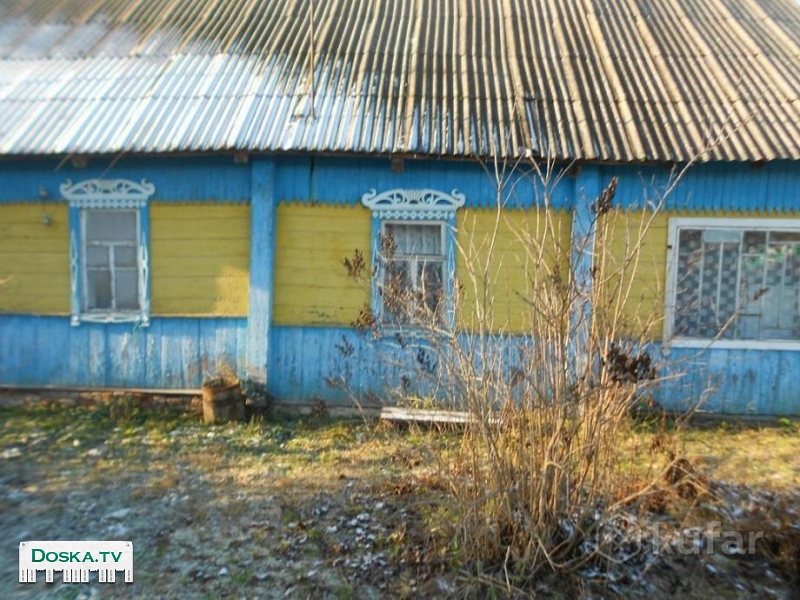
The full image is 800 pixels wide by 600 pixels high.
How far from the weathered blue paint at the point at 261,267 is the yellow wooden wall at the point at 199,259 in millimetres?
193

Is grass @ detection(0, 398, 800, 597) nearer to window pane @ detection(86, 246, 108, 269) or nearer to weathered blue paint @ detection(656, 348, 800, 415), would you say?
weathered blue paint @ detection(656, 348, 800, 415)

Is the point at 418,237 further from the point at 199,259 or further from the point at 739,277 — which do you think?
the point at 739,277

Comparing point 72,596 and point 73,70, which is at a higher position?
point 73,70

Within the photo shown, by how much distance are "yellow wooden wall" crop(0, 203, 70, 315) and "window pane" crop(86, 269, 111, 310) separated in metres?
0.22

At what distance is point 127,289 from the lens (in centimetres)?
612

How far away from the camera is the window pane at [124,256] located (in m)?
6.08

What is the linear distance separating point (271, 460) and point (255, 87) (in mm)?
4102

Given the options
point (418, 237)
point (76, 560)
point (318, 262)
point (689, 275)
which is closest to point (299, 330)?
point (318, 262)

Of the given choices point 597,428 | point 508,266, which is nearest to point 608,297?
point 597,428

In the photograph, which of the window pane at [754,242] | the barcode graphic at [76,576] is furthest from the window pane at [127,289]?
the window pane at [754,242]

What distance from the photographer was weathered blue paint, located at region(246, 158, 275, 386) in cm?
565

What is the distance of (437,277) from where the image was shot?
577 cm

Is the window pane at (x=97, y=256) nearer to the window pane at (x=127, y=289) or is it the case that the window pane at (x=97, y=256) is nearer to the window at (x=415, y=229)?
the window pane at (x=127, y=289)

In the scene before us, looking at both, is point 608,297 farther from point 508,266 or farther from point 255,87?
point 255,87
